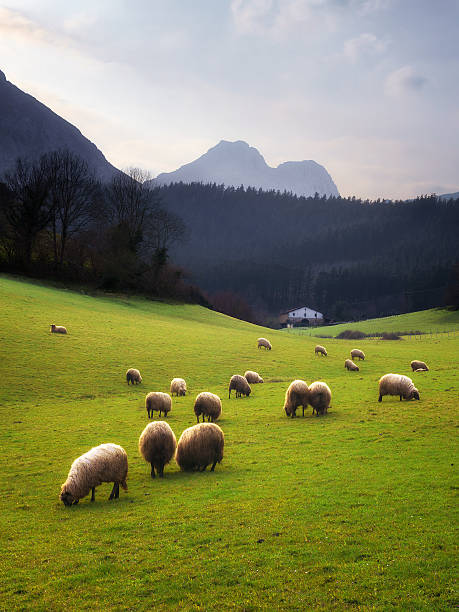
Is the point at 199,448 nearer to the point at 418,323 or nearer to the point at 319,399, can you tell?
the point at 319,399

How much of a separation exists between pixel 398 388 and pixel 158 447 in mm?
13655

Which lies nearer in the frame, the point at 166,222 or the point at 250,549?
the point at 250,549

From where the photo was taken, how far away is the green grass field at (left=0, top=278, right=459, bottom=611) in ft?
21.2

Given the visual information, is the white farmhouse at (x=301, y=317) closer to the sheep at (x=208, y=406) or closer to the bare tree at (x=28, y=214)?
the bare tree at (x=28, y=214)

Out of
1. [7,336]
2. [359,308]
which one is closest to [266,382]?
[7,336]

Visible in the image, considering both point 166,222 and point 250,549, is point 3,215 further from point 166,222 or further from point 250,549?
point 250,549

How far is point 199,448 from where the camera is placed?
483 inches

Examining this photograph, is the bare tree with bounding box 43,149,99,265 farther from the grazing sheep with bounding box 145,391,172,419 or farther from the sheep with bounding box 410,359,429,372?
the sheep with bounding box 410,359,429,372

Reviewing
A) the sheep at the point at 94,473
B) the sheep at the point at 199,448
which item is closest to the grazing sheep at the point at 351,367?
the sheep at the point at 199,448

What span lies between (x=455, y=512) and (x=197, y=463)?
674cm

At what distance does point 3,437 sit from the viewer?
16547 millimetres

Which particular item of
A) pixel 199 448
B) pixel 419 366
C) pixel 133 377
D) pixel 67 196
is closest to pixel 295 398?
pixel 199 448

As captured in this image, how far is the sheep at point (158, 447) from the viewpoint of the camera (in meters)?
12.0

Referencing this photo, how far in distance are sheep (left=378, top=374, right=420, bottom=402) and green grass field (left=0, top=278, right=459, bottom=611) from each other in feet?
1.82
